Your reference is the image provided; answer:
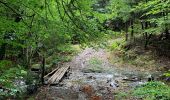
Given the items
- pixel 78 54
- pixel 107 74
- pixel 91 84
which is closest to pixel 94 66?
pixel 107 74

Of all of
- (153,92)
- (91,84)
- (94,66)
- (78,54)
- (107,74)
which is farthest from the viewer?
(78,54)

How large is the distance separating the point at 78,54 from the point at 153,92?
59.1ft

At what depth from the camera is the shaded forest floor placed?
13984 mm

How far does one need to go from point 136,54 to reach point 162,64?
3654 mm

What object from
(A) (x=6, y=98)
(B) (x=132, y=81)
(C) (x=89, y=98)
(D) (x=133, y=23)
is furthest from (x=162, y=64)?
(A) (x=6, y=98)

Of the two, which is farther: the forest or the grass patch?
the grass patch

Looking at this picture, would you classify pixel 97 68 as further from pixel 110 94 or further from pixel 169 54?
pixel 110 94

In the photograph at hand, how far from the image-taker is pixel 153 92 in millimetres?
13039

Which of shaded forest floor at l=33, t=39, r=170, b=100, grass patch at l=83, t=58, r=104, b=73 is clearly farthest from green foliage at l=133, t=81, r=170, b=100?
grass patch at l=83, t=58, r=104, b=73

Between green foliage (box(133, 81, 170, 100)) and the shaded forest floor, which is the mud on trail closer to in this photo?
the shaded forest floor

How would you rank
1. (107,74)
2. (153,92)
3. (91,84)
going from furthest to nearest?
1. (107,74)
2. (91,84)
3. (153,92)

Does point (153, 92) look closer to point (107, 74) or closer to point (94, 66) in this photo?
point (107, 74)

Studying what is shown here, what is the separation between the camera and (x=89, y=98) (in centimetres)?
1305

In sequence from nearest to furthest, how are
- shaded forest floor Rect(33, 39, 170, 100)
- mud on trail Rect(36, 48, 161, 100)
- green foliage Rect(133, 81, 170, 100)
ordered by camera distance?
1. green foliage Rect(133, 81, 170, 100)
2. mud on trail Rect(36, 48, 161, 100)
3. shaded forest floor Rect(33, 39, 170, 100)
